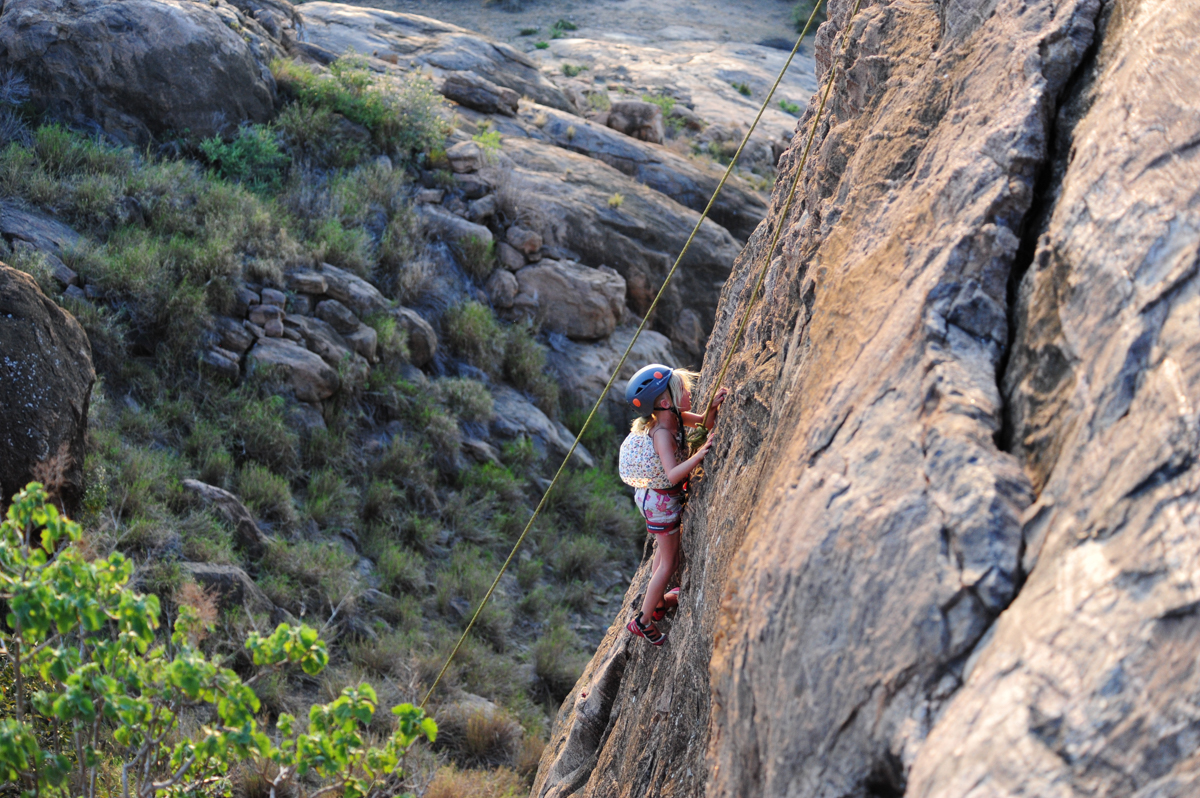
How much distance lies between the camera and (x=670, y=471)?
3.60 m

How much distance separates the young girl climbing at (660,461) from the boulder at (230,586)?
4301 millimetres

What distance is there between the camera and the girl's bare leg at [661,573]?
12.4 ft

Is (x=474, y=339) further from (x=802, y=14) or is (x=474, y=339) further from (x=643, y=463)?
(x=802, y=14)

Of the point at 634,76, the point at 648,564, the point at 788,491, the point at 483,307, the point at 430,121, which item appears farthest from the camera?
the point at 634,76

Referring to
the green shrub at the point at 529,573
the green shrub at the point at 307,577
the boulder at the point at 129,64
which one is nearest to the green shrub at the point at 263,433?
the green shrub at the point at 307,577

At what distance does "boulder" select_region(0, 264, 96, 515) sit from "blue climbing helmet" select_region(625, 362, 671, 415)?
403 cm

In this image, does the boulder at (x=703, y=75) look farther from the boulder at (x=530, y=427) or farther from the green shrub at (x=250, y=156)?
the boulder at (x=530, y=427)

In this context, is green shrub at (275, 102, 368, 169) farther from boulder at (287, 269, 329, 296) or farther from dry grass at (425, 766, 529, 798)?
dry grass at (425, 766, 529, 798)

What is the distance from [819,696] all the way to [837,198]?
1925mm

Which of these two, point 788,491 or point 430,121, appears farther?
point 430,121

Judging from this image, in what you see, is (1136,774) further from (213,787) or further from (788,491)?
(213,787)

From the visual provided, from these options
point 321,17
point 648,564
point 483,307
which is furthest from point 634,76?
point 648,564

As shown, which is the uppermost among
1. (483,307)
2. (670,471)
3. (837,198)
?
(837,198)

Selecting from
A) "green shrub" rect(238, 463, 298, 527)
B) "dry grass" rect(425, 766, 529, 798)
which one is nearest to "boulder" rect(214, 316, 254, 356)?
"green shrub" rect(238, 463, 298, 527)
